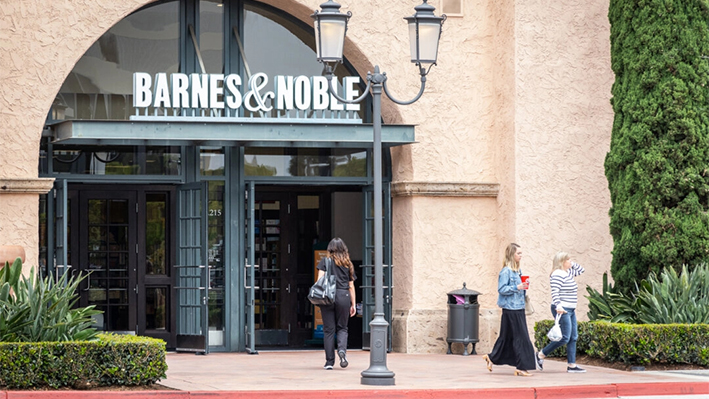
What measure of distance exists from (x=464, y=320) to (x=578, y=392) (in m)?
5.24

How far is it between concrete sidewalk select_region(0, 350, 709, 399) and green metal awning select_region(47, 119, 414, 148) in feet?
11.0

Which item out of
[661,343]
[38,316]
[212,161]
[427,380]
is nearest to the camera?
[38,316]

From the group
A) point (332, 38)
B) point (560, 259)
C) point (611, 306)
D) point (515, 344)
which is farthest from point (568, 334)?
point (332, 38)

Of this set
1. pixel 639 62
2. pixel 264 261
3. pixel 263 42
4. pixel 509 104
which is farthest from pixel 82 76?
pixel 639 62

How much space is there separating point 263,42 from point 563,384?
836cm

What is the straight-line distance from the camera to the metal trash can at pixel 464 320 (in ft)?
56.2

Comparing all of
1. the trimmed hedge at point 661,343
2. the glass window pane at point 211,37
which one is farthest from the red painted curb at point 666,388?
the glass window pane at point 211,37

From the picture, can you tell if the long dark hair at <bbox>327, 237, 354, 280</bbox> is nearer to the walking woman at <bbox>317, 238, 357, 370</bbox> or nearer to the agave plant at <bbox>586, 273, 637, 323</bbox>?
the walking woman at <bbox>317, 238, 357, 370</bbox>

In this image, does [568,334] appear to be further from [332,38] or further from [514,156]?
[332,38]

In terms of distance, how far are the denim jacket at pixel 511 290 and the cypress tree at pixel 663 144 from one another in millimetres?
2802

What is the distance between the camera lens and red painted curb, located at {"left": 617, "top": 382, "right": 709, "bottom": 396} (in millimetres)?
12141

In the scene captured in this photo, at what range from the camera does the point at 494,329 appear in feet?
58.0

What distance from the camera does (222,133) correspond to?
1619cm

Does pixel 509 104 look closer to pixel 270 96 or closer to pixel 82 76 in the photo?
pixel 270 96
